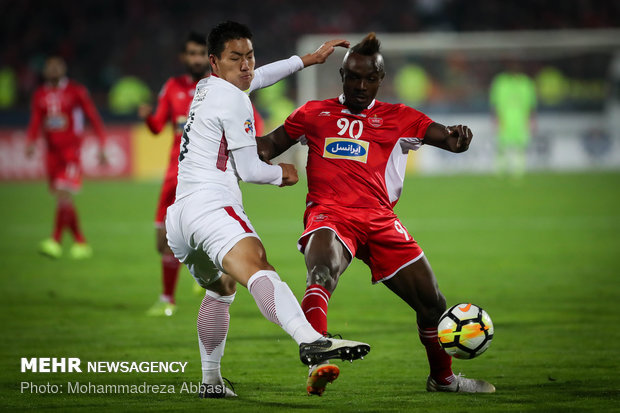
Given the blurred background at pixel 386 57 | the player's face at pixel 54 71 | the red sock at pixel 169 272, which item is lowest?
the red sock at pixel 169 272

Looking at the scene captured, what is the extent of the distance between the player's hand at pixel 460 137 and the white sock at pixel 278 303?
1424 mm

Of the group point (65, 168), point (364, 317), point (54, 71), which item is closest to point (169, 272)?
point (364, 317)

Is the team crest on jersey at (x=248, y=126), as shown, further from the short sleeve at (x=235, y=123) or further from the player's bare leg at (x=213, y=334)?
the player's bare leg at (x=213, y=334)

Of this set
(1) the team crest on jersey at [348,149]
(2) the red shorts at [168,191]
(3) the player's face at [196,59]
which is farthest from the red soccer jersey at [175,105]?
(1) the team crest on jersey at [348,149]

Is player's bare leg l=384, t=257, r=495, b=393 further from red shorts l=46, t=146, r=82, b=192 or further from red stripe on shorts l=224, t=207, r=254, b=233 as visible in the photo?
red shorts l=46, t=146, r=82, b=192

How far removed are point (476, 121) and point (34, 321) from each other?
1994 centimetres

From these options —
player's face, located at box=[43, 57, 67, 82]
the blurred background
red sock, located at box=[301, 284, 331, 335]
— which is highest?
the blurred background

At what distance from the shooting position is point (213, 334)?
17.1 ft

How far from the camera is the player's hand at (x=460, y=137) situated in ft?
17.3

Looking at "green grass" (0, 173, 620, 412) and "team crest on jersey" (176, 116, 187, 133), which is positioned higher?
"team crest on jersey" (176, 116, 187, 133)

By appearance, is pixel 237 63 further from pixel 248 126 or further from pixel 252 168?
pixel 252 168

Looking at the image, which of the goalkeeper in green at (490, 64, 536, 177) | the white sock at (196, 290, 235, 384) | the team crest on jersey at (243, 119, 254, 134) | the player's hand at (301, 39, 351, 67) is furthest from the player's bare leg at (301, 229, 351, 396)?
the goalkeeper in green at (490, 64, 536, 177)

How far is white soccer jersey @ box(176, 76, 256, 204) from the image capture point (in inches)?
184

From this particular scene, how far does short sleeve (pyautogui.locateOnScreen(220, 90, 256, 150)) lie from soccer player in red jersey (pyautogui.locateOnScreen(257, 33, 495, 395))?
0.69 m
